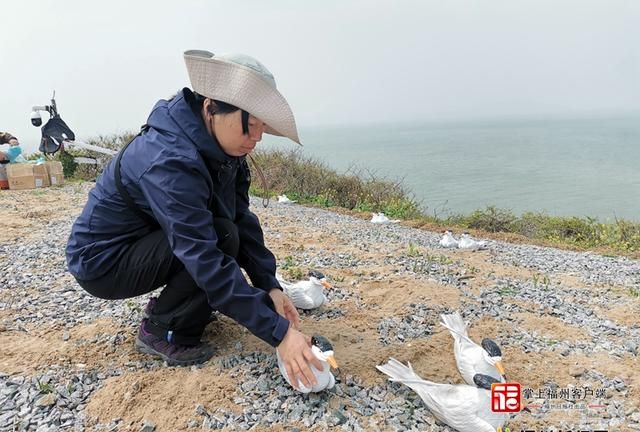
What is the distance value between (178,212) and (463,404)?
1526 millimetres

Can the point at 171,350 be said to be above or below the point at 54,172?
below

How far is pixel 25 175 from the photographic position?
979cm

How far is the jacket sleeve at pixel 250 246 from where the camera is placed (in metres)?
2.66

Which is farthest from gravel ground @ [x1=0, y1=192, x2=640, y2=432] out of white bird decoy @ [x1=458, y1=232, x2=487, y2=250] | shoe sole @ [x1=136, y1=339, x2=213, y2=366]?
white bird decoy @ [x1=458, y1=232, x2=487, y2=250]

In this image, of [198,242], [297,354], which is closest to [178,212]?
[198,242]

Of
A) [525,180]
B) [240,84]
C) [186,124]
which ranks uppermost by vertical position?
[240,84]

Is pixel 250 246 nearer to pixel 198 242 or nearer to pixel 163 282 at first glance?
pixel 163 282

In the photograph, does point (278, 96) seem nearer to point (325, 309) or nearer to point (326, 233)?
point (325, 309)

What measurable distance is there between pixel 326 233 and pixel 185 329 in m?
4.05

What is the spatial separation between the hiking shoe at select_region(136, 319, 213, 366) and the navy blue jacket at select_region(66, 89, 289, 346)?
494mm

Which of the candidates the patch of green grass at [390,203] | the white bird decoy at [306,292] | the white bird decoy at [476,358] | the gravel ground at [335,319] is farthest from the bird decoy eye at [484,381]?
the patch of green grass at [390,203]

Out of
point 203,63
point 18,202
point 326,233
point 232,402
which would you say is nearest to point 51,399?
point 232,402

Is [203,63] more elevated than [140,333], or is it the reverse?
[203,63]

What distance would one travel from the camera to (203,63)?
6.48 ft
